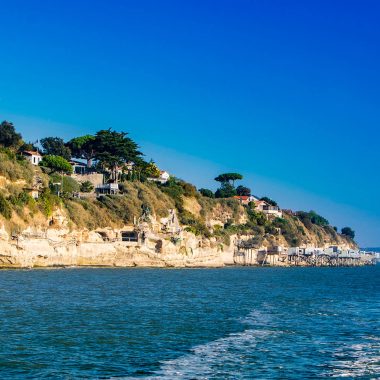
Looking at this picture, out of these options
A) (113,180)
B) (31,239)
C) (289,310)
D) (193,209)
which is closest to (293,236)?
(193,209)

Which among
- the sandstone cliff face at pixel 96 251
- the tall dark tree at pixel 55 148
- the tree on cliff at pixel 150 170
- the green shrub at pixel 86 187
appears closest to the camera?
the sandstone cliff face at pixel 96 251

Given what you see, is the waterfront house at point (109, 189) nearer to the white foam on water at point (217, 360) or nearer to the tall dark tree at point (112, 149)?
the tall dark tree at point (112, 149)

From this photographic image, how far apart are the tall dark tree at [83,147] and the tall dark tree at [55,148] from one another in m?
3.59

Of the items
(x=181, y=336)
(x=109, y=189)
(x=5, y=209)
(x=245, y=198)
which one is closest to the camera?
(x=181, y=336)

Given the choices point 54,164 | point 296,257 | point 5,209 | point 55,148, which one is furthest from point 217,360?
point 296,257

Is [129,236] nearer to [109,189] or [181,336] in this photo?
[109,189]

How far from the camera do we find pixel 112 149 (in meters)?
115

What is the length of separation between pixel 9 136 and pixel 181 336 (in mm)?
85719

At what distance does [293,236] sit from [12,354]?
128 metres

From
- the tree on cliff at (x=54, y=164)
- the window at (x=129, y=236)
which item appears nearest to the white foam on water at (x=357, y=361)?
the window at (x=129, y=236)

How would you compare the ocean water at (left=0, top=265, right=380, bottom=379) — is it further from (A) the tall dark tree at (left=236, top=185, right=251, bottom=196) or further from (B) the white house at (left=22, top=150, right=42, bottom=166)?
(A) the tall dark tree at (left=236, top=185, right=251, bottom=196)

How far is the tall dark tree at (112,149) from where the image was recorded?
113438 millimetres

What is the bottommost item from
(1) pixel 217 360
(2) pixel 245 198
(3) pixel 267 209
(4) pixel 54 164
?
(1) pixel 217 360

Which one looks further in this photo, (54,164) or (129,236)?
(54,164)
